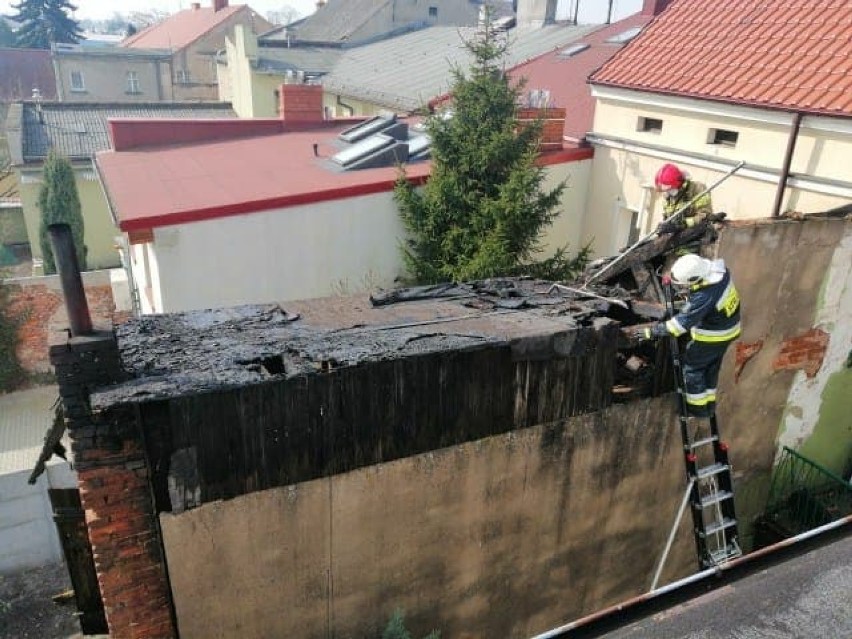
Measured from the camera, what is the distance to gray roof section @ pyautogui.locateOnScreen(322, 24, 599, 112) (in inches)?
810

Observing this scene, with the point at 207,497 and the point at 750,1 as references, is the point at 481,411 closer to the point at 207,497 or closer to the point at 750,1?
the point at 207,497

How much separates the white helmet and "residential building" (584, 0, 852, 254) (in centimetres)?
524

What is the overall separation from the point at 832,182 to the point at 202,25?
41.3 m

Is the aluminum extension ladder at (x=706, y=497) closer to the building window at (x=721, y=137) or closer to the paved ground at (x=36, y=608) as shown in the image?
the building window at (x=721, y=137)

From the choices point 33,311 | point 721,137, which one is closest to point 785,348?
point 721,137

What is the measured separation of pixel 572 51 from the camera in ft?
60.4

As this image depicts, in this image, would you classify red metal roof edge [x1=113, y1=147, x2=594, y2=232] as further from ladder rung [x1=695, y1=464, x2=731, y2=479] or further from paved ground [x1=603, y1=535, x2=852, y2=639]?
paved ground [x1=603, y1=535, x2=852, y2=639]

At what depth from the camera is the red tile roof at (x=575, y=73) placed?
14375 millimetres

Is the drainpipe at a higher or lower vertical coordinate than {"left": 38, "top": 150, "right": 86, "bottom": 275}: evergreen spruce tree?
higher

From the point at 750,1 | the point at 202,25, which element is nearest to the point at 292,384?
the point at 750,1

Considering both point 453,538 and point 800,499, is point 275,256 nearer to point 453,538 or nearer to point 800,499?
point 453,538

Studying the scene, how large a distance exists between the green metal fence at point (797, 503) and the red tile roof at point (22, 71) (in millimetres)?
52778

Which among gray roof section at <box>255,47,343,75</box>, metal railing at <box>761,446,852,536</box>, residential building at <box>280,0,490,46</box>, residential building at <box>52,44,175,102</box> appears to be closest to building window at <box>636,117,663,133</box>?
metal railing at <box>761,446,852,536</box>

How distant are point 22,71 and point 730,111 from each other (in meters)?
52.1
